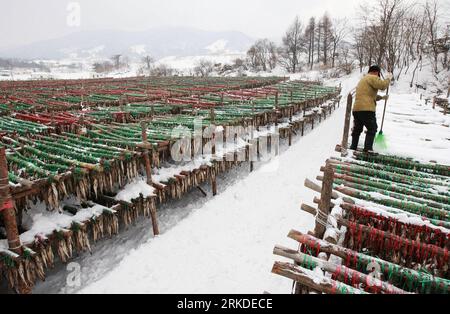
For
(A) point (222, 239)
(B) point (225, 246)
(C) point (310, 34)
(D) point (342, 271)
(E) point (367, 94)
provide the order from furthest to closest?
(C) point (310, 34) < (A) point (222, 239) < (B) point (225, 246) < (E) point (367, 94) < (D) point (342, 271)

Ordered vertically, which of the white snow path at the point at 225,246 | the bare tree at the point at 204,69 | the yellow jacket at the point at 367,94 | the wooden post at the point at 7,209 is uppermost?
the bare tree at the point at 204,69

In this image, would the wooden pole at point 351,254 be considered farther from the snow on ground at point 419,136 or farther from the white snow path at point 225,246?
the snow on ground at point 419,136

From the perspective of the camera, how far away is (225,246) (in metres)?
7.07

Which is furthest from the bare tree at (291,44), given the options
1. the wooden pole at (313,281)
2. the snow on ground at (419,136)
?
the wooden pole at (313,281)

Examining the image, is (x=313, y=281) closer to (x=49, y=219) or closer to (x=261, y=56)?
(x=49, y=219)

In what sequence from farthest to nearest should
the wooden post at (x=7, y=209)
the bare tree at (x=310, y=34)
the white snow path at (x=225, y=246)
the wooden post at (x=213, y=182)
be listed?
the bare tree at (x=310, y=34) → the wooden post at (x=213, y=182) → the white snow path at (x=225, y=246) → the wooden post at (x=7, y=209)

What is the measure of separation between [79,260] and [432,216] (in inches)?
270

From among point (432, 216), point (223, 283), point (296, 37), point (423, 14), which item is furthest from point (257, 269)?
point (296, 37)

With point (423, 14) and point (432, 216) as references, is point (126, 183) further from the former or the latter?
point (423, 14)

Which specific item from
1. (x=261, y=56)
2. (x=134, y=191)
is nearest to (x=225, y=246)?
(x=134, y=191)

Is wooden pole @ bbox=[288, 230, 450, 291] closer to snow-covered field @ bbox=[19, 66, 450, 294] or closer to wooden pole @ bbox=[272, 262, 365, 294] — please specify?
wooden pole @ bbox=[272, 262, 365, 294]

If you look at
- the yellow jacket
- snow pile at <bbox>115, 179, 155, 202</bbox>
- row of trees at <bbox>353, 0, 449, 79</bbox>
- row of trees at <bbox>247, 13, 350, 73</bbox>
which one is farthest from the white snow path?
row of trees at <bbox>247, 13, 350, 73</bbox>

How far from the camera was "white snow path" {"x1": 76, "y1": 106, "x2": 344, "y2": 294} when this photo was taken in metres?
5.81

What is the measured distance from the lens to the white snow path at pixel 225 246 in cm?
581
